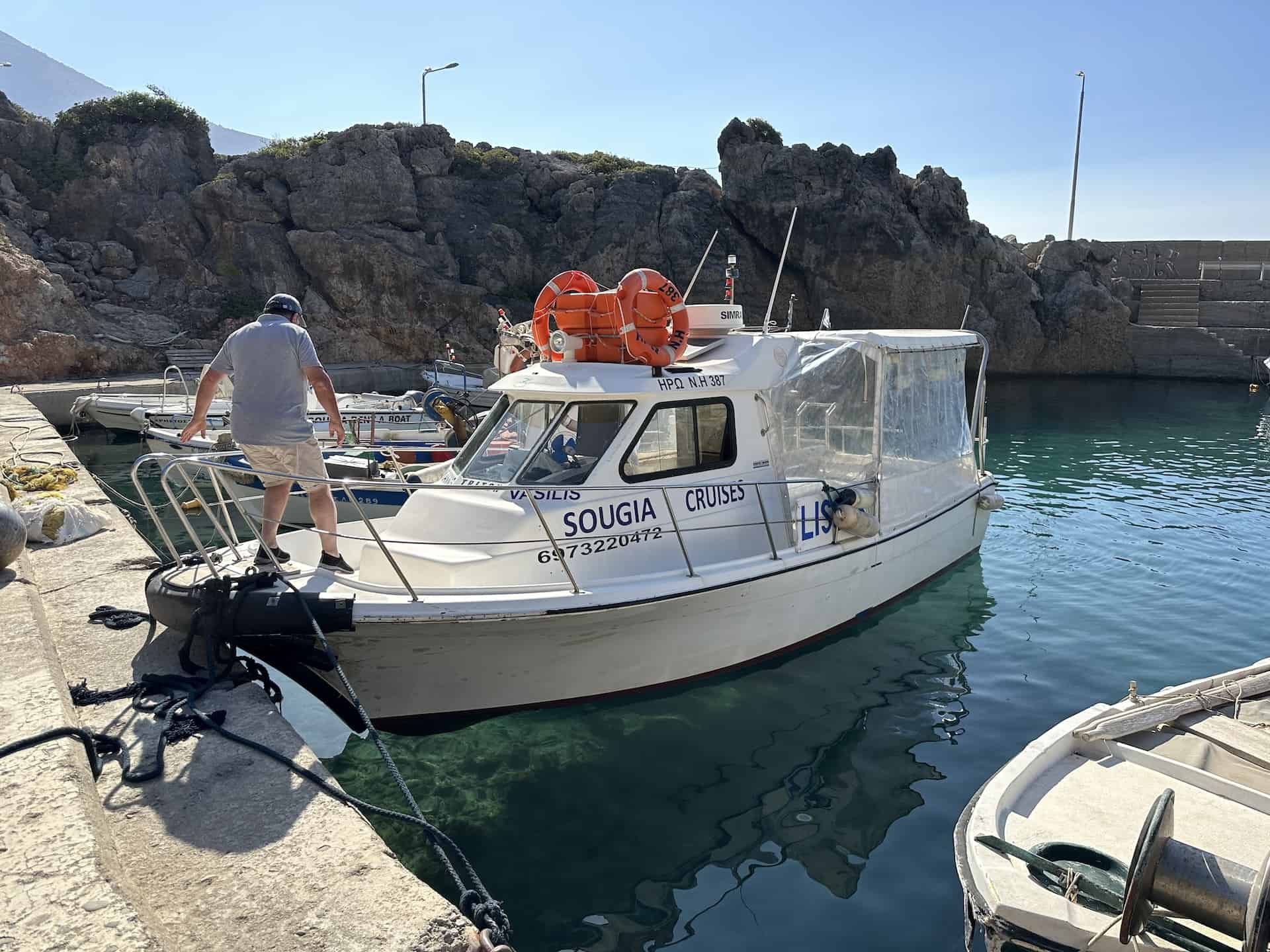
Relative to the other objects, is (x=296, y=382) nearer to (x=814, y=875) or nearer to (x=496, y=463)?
(x=496, y=463)

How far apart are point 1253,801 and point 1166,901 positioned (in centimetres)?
140

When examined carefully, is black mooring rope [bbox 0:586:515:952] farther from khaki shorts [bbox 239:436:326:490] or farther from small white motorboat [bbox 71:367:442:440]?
small white motorboat [bbox 71:367:442:440]

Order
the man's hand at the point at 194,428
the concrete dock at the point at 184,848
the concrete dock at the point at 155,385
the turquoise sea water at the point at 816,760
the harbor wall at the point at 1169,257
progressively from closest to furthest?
1. the concrete dock at the point at 184,848
2. the turquoise sea water at the point at 816,760
3. the man's hand at the point at 194,428
4. the concrete dock at the point at 155,385
5. the harbor wall at the point at 1169,257

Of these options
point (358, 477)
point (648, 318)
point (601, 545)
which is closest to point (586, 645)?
point (601, 545)

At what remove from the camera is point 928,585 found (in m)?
9.23

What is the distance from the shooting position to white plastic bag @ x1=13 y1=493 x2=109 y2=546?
298 inches

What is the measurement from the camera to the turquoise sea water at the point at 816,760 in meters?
4.68

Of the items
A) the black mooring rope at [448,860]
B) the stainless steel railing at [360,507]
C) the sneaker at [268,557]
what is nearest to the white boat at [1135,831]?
the black mooring rope at [448,860]

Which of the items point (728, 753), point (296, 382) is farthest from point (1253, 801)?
point (296, 382)

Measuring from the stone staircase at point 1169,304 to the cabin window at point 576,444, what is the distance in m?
36.7

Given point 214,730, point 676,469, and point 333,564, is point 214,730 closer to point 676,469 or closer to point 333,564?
point 333,564

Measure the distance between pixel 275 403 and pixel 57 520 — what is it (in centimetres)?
372

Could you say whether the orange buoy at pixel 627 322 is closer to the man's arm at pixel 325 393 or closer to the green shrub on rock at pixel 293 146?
the man's arm at pixel 325 393

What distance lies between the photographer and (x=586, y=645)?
19.3ft
